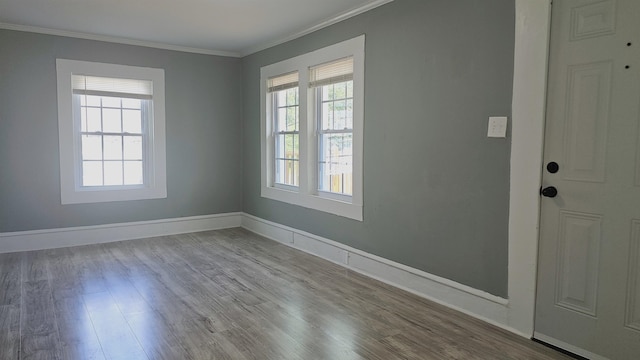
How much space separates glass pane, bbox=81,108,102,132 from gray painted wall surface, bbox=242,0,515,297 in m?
3.09

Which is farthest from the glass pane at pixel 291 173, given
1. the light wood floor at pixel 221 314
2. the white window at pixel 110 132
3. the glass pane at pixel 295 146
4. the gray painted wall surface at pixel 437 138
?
the white window at pixel 110 132

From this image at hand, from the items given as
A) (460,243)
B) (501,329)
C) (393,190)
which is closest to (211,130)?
(393,190)

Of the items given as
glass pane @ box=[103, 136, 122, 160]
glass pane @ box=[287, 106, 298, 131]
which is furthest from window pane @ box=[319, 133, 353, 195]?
glass pane @ box=[103, 136, 122, 160]

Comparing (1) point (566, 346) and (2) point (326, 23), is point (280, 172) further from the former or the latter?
(1) point (566, 346)

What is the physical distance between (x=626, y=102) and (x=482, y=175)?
0.94 metres

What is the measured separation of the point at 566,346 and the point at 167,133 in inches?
196

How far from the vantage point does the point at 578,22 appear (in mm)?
2367

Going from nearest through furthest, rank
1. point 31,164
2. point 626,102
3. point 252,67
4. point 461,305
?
point 626,102, point 461,305, point 31,164, point 252,67

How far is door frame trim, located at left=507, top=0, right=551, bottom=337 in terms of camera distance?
8.27ft

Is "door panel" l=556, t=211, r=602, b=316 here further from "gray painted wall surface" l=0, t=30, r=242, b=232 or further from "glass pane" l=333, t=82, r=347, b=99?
"gray painted wall surface" l=0, t=30, r=242, b=232

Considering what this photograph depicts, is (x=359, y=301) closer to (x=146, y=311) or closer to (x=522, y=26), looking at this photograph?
(x=146, y=311)

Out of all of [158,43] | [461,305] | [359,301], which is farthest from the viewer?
[158,43]

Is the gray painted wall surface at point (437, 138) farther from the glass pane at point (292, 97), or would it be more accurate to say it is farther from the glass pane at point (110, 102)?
the glass pane at point (110, 102)

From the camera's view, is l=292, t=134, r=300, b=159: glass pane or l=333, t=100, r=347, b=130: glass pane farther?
l=292, t=134, r=300, b=159: glass pane
